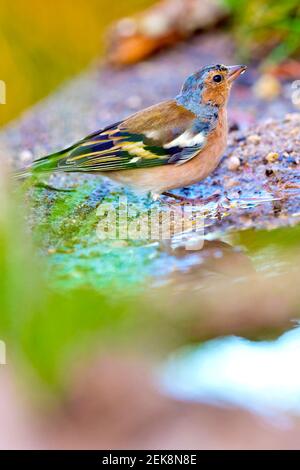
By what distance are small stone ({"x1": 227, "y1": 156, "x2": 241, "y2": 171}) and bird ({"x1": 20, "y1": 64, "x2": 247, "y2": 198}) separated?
109mm

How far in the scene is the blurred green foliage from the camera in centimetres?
408

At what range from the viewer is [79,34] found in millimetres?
5523

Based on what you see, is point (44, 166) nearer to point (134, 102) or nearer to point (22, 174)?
point (22, 174)

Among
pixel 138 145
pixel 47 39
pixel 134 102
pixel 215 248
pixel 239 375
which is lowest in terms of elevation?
pixel 239 375

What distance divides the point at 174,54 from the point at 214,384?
314cm

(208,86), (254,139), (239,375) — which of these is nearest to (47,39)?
(254,139)

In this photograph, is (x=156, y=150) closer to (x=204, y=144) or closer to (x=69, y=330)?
(x=204, y=144)

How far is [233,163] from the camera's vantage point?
104 inches

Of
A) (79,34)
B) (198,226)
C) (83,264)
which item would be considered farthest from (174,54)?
(83,264)

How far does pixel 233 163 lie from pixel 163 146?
0.91 feet

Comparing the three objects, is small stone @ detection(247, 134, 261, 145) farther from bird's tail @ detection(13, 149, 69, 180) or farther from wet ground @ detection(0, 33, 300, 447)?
bird's tail @ detection(13, 149, 69, 180)

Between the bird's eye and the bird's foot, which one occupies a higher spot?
the bird's eye

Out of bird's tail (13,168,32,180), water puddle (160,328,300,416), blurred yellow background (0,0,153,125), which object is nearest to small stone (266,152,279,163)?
bird's tail (13,168,32,180)

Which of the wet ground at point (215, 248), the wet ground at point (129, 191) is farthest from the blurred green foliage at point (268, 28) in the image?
the wet ground at point (215, 248)
